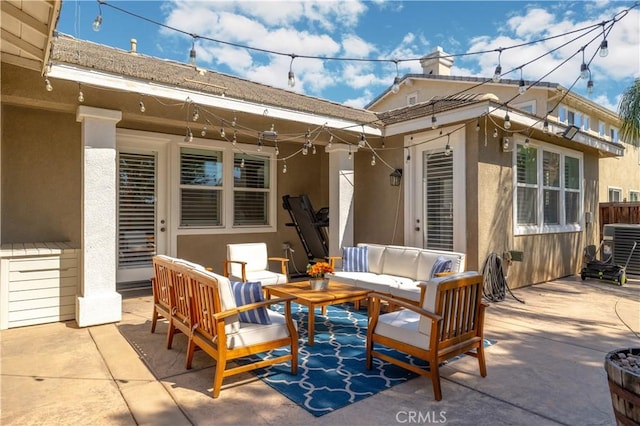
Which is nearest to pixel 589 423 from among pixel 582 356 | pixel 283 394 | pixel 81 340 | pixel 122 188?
pixel 582 356

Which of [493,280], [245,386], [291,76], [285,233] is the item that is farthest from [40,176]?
[493,280]

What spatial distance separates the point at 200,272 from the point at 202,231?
4.32 m

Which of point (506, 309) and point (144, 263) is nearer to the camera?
point (506, 309)

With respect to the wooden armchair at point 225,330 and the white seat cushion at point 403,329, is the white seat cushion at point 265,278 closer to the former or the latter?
the wooden armchair at point 225,330

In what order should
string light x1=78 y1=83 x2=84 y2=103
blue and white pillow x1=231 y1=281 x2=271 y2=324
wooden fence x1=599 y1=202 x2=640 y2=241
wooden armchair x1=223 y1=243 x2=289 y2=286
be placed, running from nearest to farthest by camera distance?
blue and white pillow x1=231 y1=281 x2=271 y2=324, string light x1=78 y1=83 x2=84 y2=103, wooden armchair x1=223 y1=243 x2=289 y2=286, wooden fence x1=599 y1=202 x2=640 y2=241

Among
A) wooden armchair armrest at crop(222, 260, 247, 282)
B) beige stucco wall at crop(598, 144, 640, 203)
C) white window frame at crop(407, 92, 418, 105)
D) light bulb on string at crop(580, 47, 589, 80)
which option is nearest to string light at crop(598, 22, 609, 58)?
light bulb on string at crop(580, 47, 589, 80)

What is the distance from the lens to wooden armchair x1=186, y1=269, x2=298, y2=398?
3.00 m

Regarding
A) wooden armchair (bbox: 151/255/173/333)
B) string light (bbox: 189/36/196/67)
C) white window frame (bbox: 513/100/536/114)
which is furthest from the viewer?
white window frame (bbox: 513/100/536/114)

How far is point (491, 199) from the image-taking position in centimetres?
641

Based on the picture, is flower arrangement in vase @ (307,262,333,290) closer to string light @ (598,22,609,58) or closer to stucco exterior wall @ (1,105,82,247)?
stucco exterior wall @ (1,105,82,247)

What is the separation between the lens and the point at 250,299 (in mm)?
3271

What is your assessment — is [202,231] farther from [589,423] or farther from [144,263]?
[589,423]

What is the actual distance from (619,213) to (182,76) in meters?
10.8

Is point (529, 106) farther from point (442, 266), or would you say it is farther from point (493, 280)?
point (442, 266)
